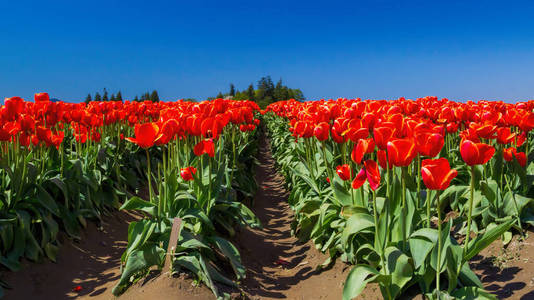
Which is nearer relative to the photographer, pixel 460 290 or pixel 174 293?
pixel 460 290

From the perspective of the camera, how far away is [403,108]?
716 cm

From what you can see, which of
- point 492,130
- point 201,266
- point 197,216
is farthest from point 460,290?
point 197,216

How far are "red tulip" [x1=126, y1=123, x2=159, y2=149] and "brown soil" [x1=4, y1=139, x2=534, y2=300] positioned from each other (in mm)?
1205

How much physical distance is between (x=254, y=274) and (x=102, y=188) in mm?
3539

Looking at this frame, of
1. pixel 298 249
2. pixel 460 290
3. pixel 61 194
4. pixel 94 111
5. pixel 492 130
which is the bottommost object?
pixel 298 249

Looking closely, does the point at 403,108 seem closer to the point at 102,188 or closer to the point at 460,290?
the point at 460,290

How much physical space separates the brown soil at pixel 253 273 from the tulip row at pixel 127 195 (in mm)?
173

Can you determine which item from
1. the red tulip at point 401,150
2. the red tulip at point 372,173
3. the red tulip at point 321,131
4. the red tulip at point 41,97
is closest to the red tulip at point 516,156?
the red tulip at point 321,131

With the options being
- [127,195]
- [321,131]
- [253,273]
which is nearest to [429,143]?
[321,131]

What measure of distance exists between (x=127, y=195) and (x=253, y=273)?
11.3 ft

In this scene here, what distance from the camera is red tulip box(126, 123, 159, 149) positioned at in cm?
339

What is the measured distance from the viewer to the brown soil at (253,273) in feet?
11.3

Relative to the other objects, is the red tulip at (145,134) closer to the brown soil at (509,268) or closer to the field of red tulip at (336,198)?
the field of red tulip at (336,198)

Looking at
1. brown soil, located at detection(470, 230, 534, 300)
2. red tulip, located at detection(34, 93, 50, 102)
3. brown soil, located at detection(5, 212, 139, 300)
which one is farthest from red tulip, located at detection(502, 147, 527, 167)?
red tulip, located at detection(34, 93, 50, 102)
